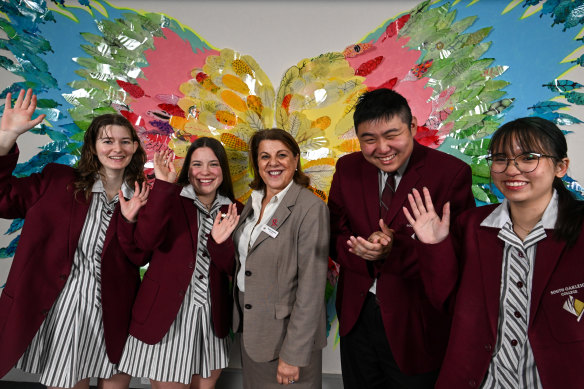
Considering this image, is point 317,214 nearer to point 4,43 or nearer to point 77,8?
point 77,8

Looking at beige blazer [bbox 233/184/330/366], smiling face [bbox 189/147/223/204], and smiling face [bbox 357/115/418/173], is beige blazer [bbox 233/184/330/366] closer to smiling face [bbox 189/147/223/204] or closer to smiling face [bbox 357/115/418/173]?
smiling face [bbox 357/115/418/173]

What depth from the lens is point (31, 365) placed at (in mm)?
1682

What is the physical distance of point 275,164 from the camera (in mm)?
1738

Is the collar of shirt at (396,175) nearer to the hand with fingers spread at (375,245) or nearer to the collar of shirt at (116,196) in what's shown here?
the hand with fingers spread at (375,245)

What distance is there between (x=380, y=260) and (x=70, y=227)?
1.62 metres

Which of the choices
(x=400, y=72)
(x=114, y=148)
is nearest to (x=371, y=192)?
(x=400, y=72)

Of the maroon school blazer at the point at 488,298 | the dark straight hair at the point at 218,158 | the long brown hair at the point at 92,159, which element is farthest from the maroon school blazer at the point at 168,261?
the maroon school blazer at the point at 488,298

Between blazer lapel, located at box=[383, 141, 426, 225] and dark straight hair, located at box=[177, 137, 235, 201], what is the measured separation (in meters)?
1.03

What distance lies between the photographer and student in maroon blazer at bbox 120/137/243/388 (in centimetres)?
172

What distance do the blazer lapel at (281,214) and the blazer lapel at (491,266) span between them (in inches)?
33.7

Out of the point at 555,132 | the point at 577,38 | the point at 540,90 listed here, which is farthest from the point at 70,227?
the point at 577,38

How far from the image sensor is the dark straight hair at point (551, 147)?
108 cm

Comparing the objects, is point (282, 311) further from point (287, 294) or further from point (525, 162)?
point (525, 162)

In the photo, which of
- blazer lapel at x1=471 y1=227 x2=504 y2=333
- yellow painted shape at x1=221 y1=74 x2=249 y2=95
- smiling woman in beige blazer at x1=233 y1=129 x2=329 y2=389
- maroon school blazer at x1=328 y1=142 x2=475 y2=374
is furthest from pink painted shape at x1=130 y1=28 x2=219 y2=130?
blazer lapel at x1=471 y1=227 x2=504 y2=333
